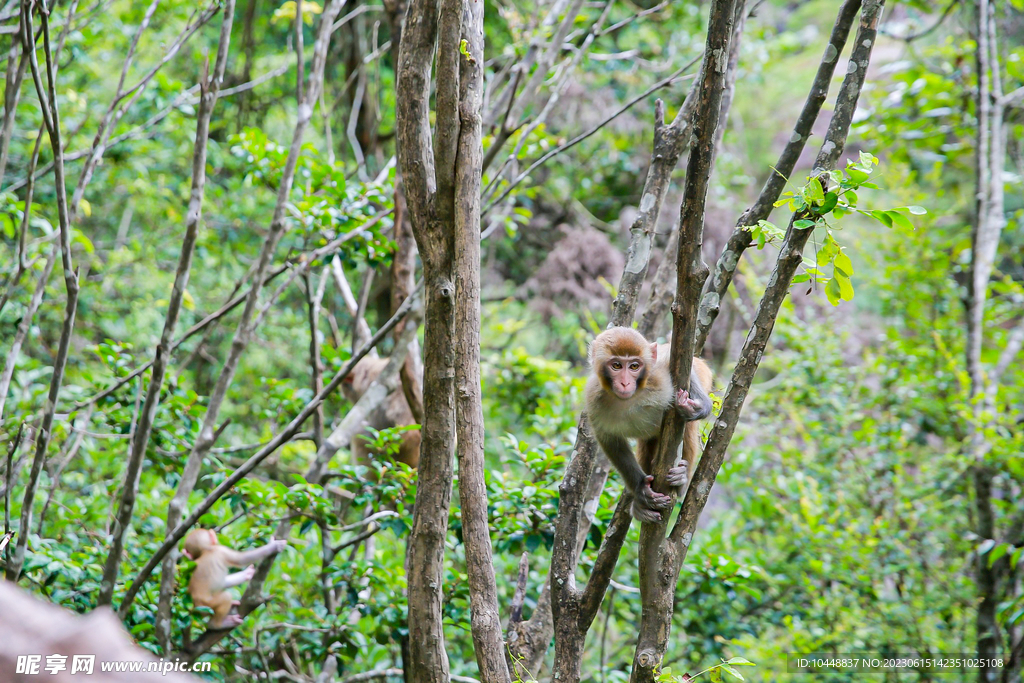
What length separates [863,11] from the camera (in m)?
2.48

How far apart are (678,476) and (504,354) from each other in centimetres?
345

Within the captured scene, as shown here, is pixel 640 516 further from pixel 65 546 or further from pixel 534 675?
pixel 65 546

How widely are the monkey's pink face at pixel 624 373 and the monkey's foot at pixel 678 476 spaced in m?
0.35

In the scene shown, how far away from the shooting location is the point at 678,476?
8.46 feet

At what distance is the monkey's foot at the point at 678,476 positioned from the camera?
2.48 metres

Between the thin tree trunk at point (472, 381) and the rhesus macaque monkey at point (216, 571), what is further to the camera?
the rhesus macaque monkey at point (216, 571)

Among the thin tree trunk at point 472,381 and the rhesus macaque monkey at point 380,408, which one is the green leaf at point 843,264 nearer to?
the thin tree trunk at point 472,381

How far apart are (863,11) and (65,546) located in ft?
15.4

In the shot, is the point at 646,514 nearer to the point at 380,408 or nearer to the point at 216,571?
the point at 216,571

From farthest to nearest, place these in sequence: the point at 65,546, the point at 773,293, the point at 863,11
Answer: the point at 65,546 < the point at 863,11 < the point at 773,293

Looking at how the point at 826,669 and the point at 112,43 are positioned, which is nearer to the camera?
the point at 826,669

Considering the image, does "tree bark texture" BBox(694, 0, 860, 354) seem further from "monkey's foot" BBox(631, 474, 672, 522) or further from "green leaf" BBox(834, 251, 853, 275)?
"monkey's foot" BBox(631, 474, 672, 522)

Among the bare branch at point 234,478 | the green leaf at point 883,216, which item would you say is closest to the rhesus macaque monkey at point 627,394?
the green leaf at point 883,216

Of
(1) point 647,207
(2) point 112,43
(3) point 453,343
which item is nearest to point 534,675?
(3) point 453,343
